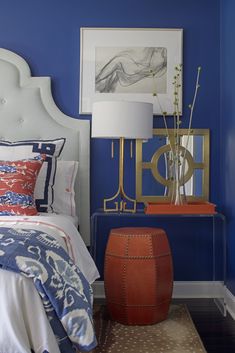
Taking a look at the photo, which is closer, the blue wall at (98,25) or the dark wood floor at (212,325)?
the dark wood floor at (212,325)

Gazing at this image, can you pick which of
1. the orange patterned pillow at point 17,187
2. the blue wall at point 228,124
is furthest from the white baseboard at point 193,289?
the orange patterned pillow at point 17,187

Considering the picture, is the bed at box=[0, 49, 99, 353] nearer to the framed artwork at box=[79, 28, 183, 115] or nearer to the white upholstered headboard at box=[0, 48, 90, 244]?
the white upholstered headboard at box=[0, 48, 90, 244]

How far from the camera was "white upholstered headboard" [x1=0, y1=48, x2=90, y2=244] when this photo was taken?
348 cm

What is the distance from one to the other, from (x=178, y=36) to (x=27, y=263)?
2456 millimetres

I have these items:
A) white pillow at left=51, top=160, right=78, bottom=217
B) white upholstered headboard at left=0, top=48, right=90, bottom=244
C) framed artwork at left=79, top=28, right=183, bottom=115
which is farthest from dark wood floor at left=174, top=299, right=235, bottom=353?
framed artwork at left=79, top=28, right=183, bottom=115

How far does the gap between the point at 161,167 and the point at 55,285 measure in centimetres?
200

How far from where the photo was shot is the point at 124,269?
2891 mm

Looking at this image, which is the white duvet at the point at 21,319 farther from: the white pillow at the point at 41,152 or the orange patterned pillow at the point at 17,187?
the white pillow at the point at 41,152

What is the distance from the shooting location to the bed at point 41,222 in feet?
5.57

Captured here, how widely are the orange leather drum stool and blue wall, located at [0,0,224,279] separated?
735 mm

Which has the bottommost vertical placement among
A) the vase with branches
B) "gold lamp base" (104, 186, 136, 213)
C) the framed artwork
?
"gold lamp base" (104, 186, 136, 213)

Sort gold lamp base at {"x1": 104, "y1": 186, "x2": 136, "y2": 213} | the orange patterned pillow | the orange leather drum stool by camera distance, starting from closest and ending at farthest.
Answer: the orange patterned pillow → the orange leather drum stool → gold lamp base at {"x1": 104, "y1": 186, "x2": 136, "y2": 213}

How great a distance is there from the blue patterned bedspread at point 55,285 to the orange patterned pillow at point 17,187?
856mm

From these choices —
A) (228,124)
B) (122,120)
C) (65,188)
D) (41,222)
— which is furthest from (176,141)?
(41,222)
